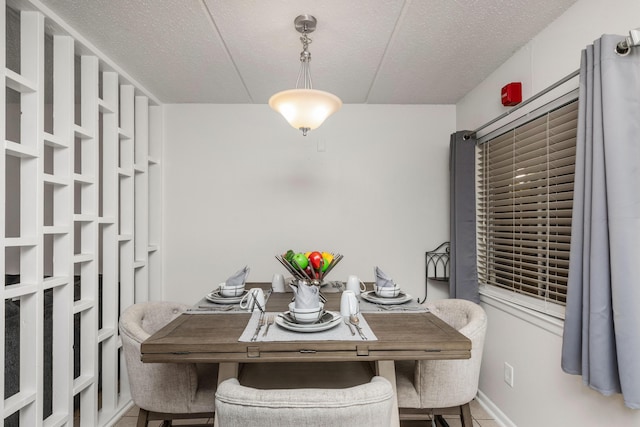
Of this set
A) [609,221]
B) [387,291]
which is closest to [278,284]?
[387,291]

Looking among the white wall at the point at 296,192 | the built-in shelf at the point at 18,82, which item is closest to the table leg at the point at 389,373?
the white wall at the point at 296,192

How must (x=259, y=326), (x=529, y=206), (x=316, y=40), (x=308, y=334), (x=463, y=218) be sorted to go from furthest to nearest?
1. (x=463, y=218)
2. (x=529, y=206)
3. (x=316, y=40)
4. (x=259, y=326)
5. (x=308, y=334)

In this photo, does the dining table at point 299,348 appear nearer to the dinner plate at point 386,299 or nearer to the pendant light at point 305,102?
the dinner plate at point 386,299

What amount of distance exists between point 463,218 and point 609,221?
1.46 meters

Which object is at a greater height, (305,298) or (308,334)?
(305,298)

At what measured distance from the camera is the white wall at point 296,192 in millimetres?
3314

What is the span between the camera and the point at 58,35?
2070 millimetres

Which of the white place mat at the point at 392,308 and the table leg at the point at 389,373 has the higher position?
the white place mat at the point at 392,308

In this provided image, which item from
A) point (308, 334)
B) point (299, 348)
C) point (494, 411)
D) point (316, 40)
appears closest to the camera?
point (299, 348)

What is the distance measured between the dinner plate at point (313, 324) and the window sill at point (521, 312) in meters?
1.19

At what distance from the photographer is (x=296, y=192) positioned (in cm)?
333

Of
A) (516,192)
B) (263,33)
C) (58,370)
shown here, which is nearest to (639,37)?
(516,192)

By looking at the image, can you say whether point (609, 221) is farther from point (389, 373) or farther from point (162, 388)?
point (162, 388)

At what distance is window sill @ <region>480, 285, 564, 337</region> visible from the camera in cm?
200
